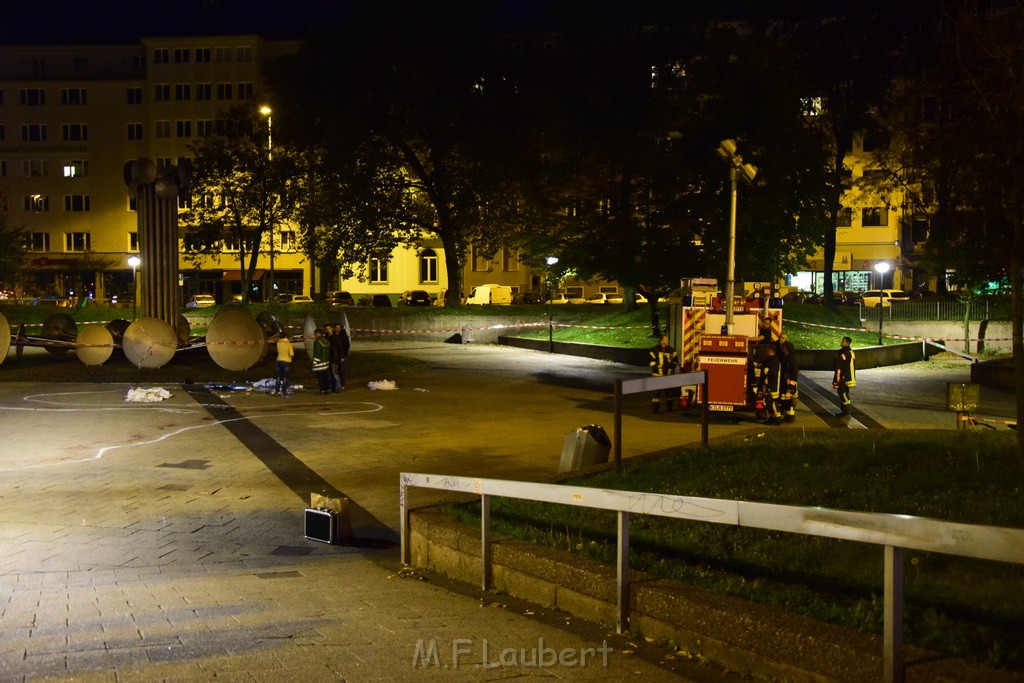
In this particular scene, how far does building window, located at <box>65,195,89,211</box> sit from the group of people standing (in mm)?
65470

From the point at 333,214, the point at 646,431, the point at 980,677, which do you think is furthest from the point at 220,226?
the point at 980,677

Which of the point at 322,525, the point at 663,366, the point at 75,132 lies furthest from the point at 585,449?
the point at 75,132

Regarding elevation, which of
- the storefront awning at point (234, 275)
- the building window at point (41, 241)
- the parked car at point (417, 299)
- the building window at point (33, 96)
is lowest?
the parked car at point (417, 299)

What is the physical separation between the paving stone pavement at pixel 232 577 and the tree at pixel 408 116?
27.6 meters

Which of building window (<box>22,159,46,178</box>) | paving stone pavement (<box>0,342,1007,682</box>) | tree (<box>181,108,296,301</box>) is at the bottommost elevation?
paving stone pavement (<box>0,342,1007,682</box>)

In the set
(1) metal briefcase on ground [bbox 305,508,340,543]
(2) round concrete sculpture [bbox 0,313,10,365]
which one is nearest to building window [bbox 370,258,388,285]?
(2) round concrete sculpture [bbox 0,313,10,365]

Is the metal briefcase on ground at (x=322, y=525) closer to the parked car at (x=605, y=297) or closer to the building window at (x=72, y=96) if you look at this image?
the parked car at (x=605, y=297)

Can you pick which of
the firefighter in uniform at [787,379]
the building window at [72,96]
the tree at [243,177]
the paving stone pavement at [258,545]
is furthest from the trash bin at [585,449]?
the building window at [72,96]

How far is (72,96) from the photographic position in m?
80.0

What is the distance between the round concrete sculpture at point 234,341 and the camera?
24141 mm

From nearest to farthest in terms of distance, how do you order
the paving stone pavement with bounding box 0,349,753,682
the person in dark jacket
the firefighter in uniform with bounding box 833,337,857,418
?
the paving stone pavement with bounding box 0,349,753,682, the firefighter in uniform with bounding box 833,337,857,418, the person in dark jacket

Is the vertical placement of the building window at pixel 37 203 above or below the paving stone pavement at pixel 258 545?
above

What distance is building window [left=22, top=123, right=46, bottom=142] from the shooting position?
7994cm

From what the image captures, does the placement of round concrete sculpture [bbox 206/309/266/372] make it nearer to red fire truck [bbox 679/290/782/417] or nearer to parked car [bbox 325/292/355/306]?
red fire truck [bbox 679/290/782/417]
